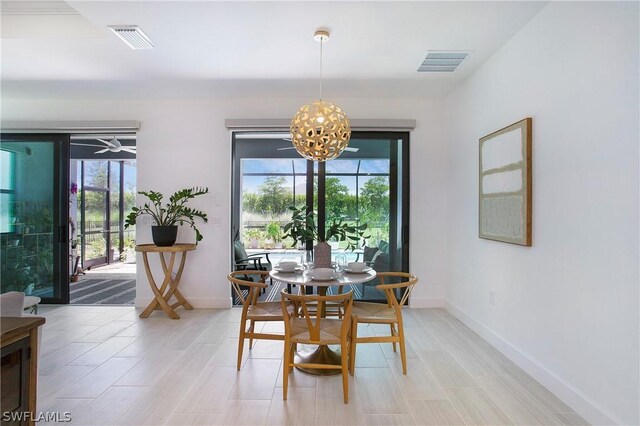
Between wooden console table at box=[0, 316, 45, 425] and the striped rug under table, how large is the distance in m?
3.41

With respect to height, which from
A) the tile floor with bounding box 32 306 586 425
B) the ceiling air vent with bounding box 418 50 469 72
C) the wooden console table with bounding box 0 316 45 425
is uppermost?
the ceiling air vent with bounding box 418 50 469 72

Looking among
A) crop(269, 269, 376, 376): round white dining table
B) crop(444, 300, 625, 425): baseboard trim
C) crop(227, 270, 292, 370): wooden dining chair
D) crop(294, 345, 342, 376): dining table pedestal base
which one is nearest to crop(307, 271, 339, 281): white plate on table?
crop(269, 269, 376, 376): round white dining table

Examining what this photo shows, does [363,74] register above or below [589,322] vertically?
above

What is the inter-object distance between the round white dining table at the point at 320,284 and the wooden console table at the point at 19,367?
139 centimetres

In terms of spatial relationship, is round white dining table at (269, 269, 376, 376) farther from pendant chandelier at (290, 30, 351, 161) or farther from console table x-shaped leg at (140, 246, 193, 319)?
console table x-shaped leg at (140, 246, 193, 319)

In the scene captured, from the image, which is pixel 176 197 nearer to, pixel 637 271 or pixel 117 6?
pixel 117 6

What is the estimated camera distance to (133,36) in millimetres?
2701

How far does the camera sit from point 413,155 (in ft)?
13.9

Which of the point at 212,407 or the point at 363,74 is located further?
the point at 363,74

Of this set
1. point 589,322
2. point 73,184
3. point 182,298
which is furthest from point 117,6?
point 73,184

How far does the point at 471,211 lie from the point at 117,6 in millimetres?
3669

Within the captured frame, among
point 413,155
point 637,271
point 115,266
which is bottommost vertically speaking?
point 115,266

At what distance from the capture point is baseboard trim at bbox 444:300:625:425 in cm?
184

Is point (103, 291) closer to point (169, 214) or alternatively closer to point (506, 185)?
point (169, 214)
